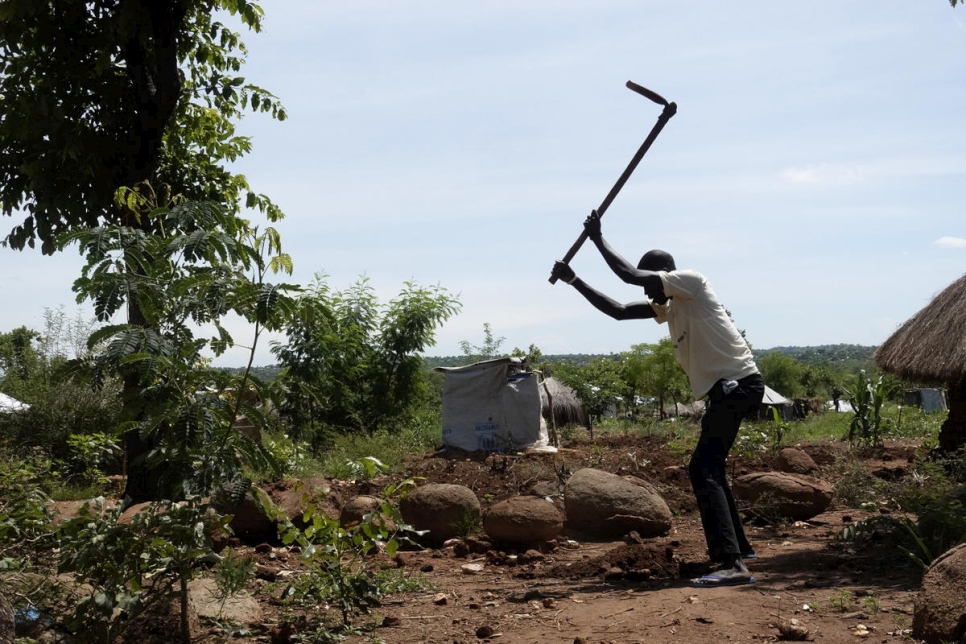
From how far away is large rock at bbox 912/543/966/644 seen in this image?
342 centimetres

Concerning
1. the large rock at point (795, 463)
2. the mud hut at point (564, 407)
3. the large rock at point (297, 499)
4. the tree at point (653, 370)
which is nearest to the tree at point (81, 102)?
the large rock at point (297, 499)

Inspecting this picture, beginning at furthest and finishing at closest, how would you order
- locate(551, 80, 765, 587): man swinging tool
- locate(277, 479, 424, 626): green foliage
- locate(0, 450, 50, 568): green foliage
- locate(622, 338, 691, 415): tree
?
locate(622, 338, 691, 415): tree < locate(551, 80, 765, 587): man swinging tool < locate(277, 479, 424, 626): green foliage < locate(0, 450, 50, 568): green foliage

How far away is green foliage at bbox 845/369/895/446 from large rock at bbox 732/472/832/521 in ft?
19.8

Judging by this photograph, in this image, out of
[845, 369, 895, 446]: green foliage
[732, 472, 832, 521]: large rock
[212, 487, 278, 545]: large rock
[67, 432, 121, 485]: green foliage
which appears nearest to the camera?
[212, 487, 278, 545]: large rock

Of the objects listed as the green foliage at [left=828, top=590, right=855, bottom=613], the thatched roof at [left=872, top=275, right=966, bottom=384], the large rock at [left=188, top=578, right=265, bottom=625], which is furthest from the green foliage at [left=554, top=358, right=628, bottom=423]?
the large rock at [left=188, top=578, right=265, bottom=625]

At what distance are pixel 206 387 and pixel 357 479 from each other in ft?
18.1

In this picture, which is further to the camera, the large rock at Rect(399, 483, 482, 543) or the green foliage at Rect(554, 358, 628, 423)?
the green foliage at Rect(554, 358, 628, 423)

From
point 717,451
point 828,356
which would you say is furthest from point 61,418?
point 828,356

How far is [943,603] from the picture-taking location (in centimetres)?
350

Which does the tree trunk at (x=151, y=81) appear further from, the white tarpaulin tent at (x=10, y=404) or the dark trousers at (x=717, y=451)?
the dark trousers at (x=717, y=451)

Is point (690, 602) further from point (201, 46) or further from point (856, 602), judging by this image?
point (201, 46)

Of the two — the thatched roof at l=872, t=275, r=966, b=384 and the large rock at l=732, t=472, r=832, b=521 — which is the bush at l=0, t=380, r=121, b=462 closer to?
the large rock at l=732, t=472, r=832, b=521

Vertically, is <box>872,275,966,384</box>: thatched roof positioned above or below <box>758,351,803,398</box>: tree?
below

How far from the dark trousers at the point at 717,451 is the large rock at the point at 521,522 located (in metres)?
1.43
